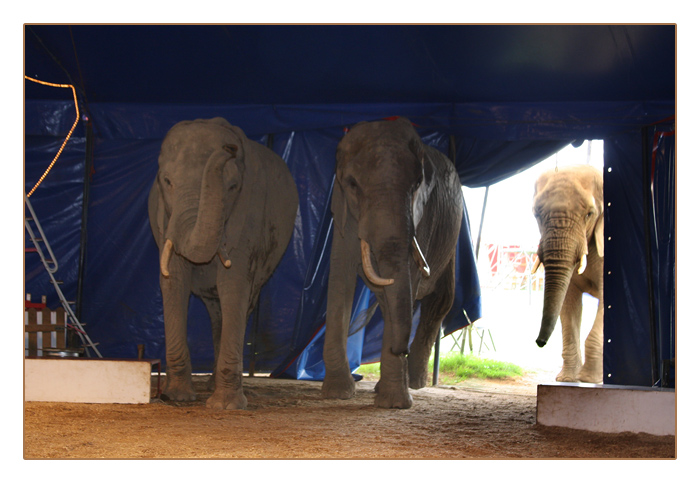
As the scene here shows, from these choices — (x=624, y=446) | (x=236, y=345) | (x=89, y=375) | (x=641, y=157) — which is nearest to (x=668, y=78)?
(x=641, y=157)

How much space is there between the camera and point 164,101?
24.9 ft

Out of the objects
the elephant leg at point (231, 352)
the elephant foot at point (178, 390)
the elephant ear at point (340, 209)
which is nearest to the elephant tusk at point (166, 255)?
the elephant leg at point (231, 352)

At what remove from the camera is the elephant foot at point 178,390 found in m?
5.88

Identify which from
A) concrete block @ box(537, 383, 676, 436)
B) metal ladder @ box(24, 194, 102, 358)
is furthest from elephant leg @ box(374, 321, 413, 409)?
metal ladder @ box(24, 194, 102, 358)

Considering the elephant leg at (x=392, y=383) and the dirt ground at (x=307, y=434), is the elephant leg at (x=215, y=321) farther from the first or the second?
the elephant leg at (x=392, y=383)

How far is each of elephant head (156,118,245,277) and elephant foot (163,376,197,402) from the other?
0.90 meters

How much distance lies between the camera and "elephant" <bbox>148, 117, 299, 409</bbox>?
215 inches

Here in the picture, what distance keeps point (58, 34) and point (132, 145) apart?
222 centimetres

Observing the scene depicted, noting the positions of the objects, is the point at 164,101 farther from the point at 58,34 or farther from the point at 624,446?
the point at 624,446

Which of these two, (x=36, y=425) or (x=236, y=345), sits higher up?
(x=236, y=345)

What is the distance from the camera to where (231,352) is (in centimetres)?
570

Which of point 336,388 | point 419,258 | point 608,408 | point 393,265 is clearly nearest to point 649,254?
point 419,258

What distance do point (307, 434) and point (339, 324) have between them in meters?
1.97

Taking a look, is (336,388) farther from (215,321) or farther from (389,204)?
(389,204)
